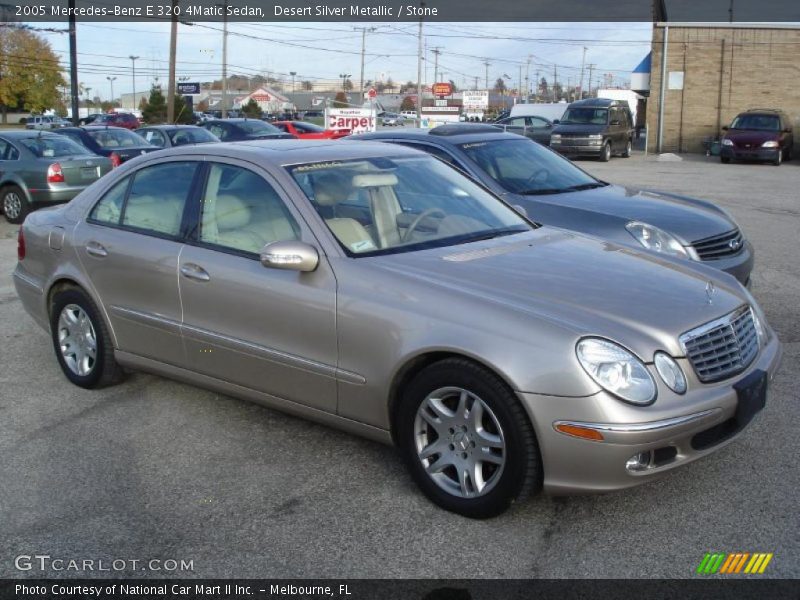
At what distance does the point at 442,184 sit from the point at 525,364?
6.15 ft

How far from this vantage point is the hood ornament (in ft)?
13.1

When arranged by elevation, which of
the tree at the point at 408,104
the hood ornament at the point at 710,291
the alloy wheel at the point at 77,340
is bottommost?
the alloy wheel at the point at 77,340

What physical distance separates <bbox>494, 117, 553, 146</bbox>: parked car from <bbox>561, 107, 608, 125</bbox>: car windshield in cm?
432

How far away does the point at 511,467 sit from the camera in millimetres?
3520

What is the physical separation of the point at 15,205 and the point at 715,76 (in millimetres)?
28889

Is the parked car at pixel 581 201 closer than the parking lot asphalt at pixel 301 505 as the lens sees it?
No

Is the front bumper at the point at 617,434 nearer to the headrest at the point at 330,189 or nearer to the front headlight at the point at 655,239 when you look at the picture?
the headrest at the point at 330,189

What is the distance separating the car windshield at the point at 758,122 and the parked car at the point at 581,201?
887 inches

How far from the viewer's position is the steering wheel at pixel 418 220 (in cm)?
450

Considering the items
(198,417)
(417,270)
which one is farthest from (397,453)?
(198,417)

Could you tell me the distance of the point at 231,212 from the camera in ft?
15.3

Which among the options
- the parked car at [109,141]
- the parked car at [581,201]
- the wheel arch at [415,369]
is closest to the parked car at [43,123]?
the parked car at [109,141]

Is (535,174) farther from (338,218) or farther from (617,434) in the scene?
(617,434)

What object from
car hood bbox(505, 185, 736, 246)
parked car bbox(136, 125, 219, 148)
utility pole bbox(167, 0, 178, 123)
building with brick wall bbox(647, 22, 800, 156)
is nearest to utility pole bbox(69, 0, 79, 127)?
utility pole bbox(167, 0, 178, 123)
